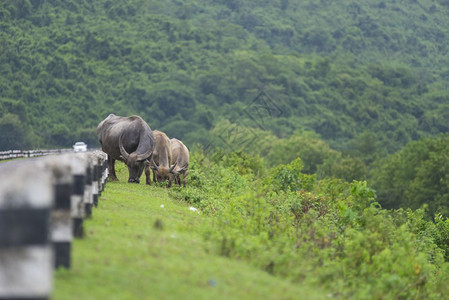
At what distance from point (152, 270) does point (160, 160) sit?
47.2 feet

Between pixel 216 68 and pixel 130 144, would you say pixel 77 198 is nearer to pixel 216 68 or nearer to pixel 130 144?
pixel 130 144

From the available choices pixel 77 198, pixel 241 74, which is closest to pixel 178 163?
pixel 77 198

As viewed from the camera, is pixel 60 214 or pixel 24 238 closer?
pixel 24 238

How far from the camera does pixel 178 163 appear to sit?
23406mm

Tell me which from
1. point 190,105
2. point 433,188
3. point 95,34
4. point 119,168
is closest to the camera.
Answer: point 119,168

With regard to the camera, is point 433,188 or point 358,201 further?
point 433,188

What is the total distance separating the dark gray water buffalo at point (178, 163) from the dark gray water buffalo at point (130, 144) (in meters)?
1.03

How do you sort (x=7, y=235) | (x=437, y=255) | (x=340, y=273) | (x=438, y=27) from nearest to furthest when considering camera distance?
(x=7, y=235) < (x=340, y=273) < (x=437, y=255) < (x=438, y=27)

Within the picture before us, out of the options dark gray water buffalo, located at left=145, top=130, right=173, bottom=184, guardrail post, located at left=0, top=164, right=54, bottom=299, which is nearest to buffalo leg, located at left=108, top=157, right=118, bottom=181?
dark gray water buffalo, located at left=145, top=130, right=173, bottom=184

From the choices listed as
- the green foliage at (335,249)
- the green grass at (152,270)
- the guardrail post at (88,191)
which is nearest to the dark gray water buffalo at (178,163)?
the green foliage at (335,249)

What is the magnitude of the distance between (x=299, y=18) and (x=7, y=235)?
164303mm

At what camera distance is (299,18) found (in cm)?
16662

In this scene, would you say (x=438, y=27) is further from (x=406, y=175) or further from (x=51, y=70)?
(x=406, y=175)

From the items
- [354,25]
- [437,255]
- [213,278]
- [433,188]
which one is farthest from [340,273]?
[354,25]
